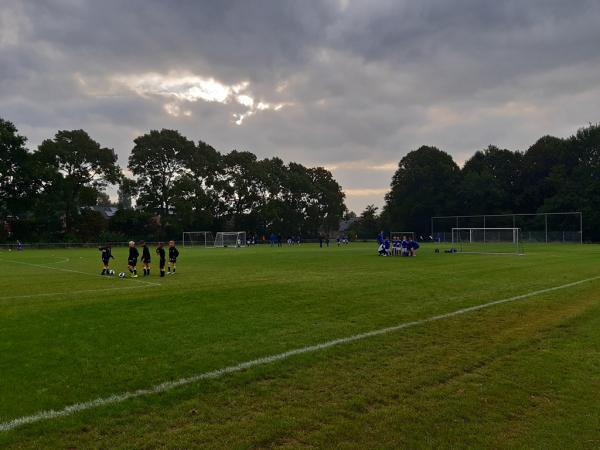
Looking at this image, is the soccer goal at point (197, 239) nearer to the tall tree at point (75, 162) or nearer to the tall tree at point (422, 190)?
the tall tree at point (75, 162)

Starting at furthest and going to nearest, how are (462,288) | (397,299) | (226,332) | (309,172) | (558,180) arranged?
(309,172) < (558,180) < (462,288) < (397,299) < (226,332)

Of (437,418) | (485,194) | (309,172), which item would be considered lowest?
(437,418)

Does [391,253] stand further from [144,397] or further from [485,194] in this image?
[485,194]

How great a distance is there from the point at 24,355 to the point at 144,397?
2.80 m

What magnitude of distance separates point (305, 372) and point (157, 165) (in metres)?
71.8

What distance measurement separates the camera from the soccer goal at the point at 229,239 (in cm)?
6233

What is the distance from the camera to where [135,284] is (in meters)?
16.0

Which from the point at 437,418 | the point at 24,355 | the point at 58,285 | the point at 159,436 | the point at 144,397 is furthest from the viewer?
the point at 58,285

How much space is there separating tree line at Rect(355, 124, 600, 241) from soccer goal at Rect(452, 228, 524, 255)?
29.2 m

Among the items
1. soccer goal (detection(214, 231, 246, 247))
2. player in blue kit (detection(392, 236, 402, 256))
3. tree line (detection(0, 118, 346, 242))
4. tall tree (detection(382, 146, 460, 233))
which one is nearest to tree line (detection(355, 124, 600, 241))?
tall tree (detection(382, 146, 460, 233))

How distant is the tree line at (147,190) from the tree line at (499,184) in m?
19.1

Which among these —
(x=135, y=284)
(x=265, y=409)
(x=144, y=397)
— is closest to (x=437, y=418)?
(x=265, y=409)

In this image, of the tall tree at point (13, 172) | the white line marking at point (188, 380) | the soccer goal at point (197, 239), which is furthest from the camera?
the soccer goal at point (197, 239)

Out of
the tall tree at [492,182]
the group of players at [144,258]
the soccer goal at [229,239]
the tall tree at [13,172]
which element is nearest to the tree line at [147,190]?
the tall tree at [13,172]
